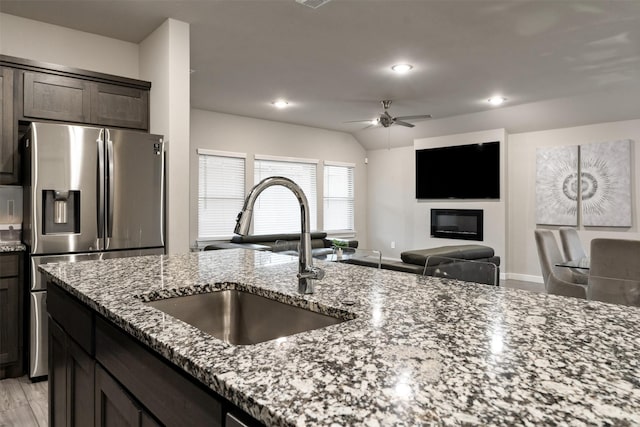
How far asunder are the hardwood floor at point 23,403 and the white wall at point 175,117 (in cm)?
128

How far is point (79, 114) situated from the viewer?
129 inches

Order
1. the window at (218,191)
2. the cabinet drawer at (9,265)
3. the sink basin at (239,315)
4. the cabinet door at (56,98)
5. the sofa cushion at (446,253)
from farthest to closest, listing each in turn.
Result: the window at (218,191) → the sofa cushion at (446,253) → the cabinet door at (56,98) → the cabinet drawer at (9,265) → the sink basin at (239,315)

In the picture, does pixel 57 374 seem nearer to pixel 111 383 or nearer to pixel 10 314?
pixel 111 383

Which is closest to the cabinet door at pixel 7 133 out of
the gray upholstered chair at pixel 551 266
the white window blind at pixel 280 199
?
the white window blind at pixel 280 199

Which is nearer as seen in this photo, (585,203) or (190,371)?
(190,371)

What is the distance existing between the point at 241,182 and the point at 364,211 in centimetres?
318

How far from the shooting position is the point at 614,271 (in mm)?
2934

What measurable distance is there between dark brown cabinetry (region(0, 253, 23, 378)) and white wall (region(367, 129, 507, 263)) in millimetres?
6446

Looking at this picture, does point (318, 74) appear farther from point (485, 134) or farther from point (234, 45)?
point (485, 134)

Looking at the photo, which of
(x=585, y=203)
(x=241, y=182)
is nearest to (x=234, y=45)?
(x=241, y=182)

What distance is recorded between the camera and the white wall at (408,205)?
6.94 meters

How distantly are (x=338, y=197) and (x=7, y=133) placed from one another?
604 centimetres

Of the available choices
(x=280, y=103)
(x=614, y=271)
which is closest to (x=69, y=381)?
(x=614, y=271)

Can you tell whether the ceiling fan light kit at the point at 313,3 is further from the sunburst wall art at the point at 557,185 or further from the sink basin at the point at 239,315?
the sunburst wall art at the point at 557,185
